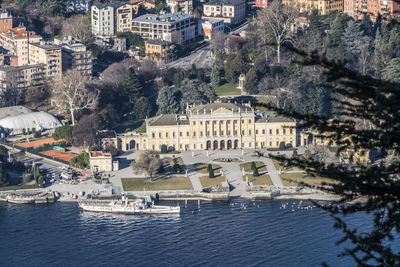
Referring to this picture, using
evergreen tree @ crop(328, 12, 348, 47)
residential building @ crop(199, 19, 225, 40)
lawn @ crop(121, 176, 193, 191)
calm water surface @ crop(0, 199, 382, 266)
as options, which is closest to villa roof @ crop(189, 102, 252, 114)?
lawn @ crop(121, 176, 193, 191)

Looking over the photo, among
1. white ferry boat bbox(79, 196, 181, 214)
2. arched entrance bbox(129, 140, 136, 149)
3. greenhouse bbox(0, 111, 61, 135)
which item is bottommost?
white ferry boat bbox(79, 196, 181, 214)

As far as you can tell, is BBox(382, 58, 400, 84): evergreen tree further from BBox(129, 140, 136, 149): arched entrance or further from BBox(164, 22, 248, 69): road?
BBox(129, 140, 136, 149): arched entrance

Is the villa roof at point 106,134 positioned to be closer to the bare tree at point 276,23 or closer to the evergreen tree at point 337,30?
the bare tree at point 276,23

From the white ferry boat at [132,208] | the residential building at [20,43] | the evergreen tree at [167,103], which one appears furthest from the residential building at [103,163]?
the residential building at [20,43]

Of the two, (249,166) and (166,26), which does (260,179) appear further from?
(166,26)

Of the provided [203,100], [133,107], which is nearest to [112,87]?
[133,107]
